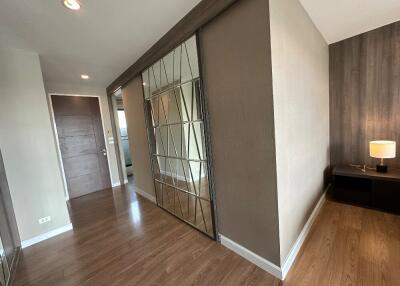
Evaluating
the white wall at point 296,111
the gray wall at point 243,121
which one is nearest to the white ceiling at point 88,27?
the gray wall at point 243,121

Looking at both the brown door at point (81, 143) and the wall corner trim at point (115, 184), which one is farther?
the wall corner trim at point (115, 184)

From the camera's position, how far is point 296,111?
1.72 metres

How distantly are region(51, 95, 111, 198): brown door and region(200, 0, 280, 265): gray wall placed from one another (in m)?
3.47

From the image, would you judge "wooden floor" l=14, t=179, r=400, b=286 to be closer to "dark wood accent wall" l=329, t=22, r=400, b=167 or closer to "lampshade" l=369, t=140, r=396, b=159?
"lampshade" l=369, t=140, r=396, b=159

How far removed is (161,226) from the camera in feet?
8.04

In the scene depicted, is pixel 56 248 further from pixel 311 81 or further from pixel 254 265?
pixel 311 81

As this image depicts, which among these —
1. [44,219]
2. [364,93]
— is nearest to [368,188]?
[364,93]

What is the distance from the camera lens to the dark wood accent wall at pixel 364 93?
237cm

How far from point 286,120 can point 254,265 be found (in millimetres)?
1375

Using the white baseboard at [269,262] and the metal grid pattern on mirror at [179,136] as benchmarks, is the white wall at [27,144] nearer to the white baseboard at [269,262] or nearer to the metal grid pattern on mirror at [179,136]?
the metal grid pattern on mirror at [179,136]

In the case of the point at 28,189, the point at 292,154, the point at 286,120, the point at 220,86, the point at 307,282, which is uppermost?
the point at 220,86

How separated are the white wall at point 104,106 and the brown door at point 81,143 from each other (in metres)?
0.10

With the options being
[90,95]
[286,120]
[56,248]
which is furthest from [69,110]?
[286,120]

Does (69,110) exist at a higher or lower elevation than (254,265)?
higher
